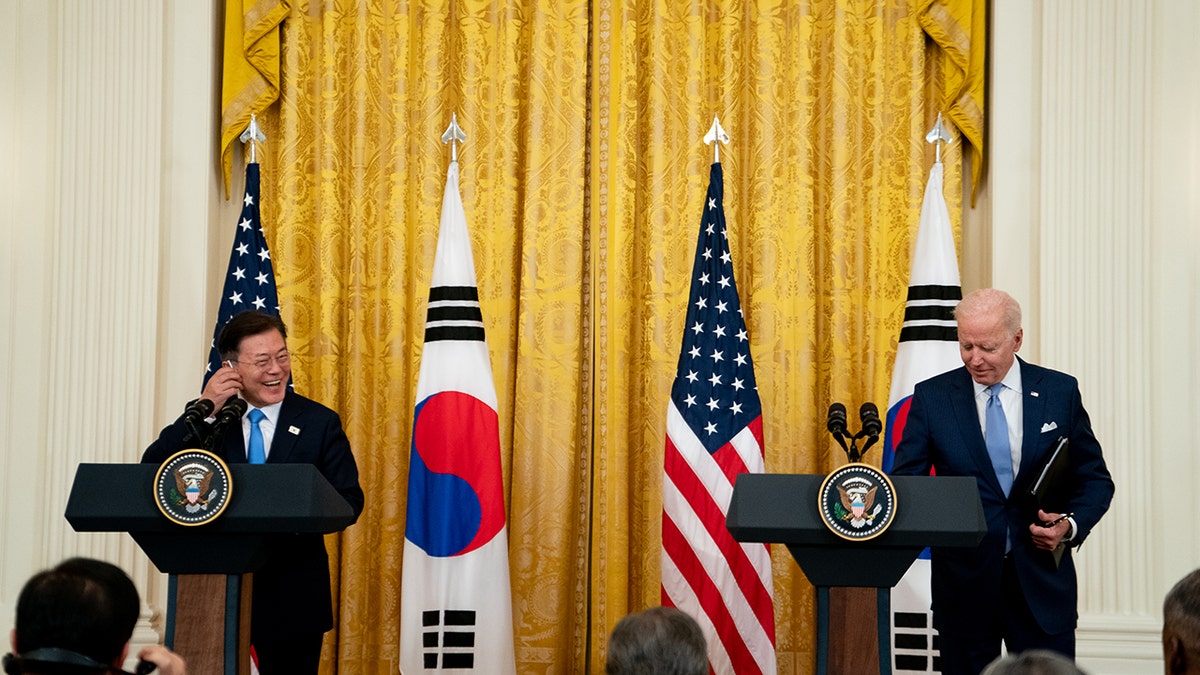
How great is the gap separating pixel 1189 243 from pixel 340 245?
3.78 m

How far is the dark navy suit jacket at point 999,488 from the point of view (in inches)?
153

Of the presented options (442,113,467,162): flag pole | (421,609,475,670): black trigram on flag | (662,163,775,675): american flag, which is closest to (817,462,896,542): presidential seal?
(662,163,775,675): american flag

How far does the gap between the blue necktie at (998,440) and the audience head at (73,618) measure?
267 cm

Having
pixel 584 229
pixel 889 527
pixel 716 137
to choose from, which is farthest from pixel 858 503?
pixel 584 229

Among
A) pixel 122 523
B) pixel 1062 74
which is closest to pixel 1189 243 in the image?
pixel 1062 74

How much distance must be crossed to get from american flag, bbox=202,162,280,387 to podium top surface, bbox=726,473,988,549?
2.80m

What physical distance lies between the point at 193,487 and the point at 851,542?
1.76 m

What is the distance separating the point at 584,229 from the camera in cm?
613

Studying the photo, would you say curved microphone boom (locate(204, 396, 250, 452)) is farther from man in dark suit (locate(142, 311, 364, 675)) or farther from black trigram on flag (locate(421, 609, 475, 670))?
black trigram on flag (locate(421, 609, 475, 670))

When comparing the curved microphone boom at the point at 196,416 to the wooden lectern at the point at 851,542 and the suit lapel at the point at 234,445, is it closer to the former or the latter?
the suit lapel at the point at 234,445

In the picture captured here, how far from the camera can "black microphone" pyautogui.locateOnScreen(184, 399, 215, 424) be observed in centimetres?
366

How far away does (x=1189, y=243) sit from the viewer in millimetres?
5480

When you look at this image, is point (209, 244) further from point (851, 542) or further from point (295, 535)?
point (851, 542)

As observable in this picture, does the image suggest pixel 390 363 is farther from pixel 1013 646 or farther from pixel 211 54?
pixel 1013 646
